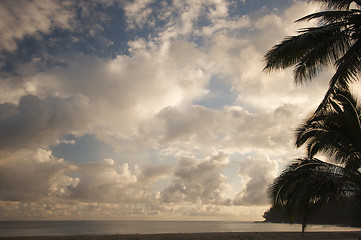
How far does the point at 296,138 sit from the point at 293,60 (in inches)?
138

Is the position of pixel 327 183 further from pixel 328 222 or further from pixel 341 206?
pixel 328 222

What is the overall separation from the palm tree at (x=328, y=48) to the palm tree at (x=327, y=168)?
1.14 m

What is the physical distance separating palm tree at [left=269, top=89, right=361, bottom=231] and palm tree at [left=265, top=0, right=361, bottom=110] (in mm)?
1144

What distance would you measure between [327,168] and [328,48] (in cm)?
438

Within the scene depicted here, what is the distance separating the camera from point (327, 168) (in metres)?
9.28

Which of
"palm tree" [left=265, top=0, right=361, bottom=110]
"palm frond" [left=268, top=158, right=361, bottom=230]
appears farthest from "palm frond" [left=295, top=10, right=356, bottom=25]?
"palm frond" [left=268, top=158, right=361, bottom=230]

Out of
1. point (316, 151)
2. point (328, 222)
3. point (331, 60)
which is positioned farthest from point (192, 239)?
point (328, 222)

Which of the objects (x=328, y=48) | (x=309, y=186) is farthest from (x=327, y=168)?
(x=328, y=48)

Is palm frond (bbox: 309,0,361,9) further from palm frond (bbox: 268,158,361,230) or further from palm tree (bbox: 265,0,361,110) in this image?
palm frond (bbox: 268,158,361,230)

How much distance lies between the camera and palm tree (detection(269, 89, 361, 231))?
8492mm

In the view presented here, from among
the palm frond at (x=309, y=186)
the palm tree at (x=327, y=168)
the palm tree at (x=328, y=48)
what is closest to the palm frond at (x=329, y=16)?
the palm tree at (x=328, y=48)

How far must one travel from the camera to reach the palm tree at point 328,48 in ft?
23.0

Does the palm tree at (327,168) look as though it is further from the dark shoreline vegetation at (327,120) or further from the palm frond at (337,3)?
the palm frond at (337,3)

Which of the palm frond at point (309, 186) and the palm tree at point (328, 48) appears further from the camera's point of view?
the palm frond at point (309, 186)
